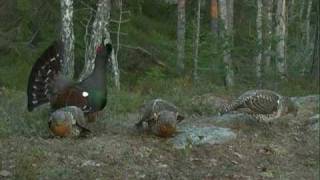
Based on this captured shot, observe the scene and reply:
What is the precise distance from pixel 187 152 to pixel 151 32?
14.4 metres

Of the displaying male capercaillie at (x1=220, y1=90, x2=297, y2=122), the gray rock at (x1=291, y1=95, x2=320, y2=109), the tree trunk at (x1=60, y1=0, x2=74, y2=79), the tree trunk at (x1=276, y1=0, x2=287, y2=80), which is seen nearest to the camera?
the displaying male capercaillie at (x1=220, y1=90, x2=297, y2=122)

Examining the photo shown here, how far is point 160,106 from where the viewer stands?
8.02 metres

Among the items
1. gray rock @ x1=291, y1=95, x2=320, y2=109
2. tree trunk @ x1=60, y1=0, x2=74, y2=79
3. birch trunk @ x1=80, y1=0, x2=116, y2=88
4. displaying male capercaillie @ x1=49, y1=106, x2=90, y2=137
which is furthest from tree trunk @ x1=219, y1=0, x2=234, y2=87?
displaying male capercaillie @ x1=49, y1=106, x2=90, y2=137

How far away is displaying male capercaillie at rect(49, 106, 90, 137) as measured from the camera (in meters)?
7.36

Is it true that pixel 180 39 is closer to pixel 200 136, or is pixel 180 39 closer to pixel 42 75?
pixel 42 75

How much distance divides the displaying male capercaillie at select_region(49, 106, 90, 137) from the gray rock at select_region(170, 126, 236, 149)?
1.15 m

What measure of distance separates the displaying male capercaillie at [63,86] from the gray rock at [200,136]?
47.0 inches

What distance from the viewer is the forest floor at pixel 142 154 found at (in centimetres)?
669

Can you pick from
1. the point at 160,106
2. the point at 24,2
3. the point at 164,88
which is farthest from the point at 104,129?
the point at 24,2

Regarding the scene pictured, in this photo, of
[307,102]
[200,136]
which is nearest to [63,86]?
[200,136]

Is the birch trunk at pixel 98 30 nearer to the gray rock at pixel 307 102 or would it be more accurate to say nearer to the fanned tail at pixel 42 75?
the gray rock at pixel 307 102

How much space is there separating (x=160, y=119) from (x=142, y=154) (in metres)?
0.63

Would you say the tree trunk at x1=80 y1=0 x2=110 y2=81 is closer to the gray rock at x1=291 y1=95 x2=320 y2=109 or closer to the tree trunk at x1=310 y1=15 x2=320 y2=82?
the gray rock at x1=291 y1=95 x2=320 y2=109

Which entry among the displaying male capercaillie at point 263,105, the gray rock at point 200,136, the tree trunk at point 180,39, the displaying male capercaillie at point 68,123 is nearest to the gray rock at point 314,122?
the displaying male capercaillie at point 263,105
